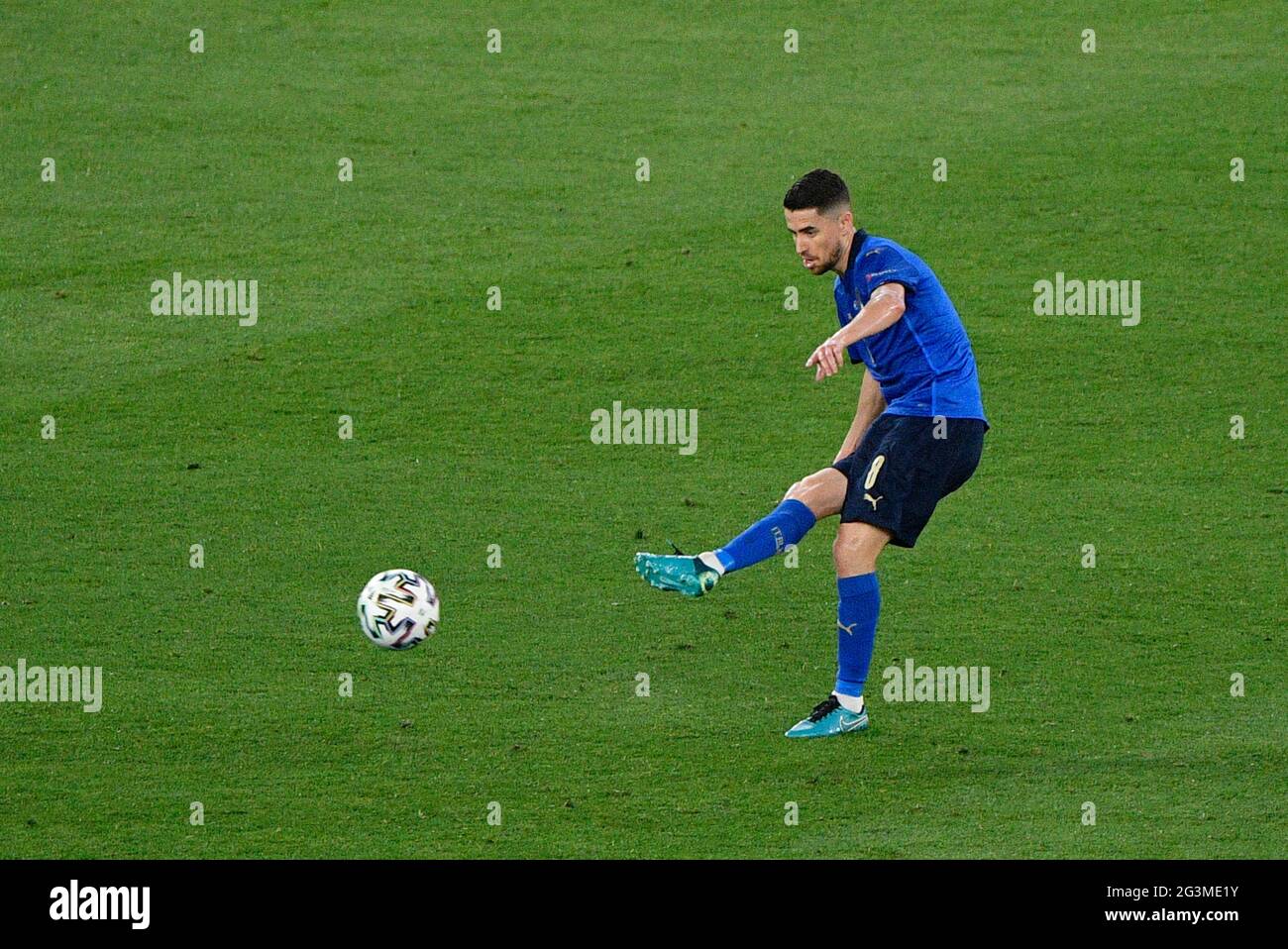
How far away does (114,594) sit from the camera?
10.2m

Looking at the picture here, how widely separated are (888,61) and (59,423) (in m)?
9.08

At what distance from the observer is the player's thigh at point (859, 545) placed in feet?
27.1

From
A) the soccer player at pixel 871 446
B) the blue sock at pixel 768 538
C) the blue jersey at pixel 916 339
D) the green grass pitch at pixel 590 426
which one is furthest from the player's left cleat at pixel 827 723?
the blue jersey at pixel 916 339

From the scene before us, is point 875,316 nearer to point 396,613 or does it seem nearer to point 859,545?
point 859,545

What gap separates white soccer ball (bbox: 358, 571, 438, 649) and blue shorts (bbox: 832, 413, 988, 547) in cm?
201

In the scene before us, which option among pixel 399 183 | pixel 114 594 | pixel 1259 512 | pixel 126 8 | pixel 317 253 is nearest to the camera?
pixel 114 594

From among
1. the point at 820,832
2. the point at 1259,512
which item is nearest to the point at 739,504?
the point at 1259,512

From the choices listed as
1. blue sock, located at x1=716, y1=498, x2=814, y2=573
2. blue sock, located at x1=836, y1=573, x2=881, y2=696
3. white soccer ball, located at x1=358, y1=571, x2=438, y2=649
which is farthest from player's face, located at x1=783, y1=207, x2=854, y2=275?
white soccer ball, located at x1=358, y1=571, x2=438, y2=649

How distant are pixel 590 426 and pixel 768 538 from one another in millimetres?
4544

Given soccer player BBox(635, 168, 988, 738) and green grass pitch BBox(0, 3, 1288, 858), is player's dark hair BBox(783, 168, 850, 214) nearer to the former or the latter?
soccer player BBox(635, 168, 988, 738)

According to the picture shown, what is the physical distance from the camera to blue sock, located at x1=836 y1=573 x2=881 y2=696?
834 cm

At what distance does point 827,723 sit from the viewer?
8.50m

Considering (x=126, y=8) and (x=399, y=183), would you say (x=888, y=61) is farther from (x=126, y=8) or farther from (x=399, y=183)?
(x=126, y=8)

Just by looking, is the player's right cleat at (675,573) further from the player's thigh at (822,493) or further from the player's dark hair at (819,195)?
the player's dark hair at (819,195)
